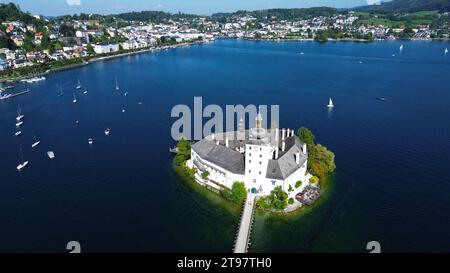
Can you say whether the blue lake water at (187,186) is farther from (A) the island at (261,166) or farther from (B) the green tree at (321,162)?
(A) the island at (261,166)

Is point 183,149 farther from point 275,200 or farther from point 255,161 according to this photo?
point 275,200

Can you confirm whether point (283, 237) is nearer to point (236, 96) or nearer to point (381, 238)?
point (381, 238)

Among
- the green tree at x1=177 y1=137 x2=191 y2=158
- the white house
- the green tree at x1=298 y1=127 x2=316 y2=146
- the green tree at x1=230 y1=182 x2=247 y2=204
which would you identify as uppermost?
the white house

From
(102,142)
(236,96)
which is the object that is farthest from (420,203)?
(236,96)

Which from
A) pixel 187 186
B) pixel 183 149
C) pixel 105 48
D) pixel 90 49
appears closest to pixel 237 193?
pixel 187 186

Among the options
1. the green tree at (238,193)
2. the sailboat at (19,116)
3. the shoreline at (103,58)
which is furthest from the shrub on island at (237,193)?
the shoreline at (103,58)

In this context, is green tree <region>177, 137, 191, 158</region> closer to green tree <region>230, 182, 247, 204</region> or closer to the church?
the church

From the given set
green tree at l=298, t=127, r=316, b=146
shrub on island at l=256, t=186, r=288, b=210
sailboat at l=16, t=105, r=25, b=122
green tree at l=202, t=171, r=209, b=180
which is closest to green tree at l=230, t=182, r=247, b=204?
shrub on island at l=256, t=186, r=288, b=210
